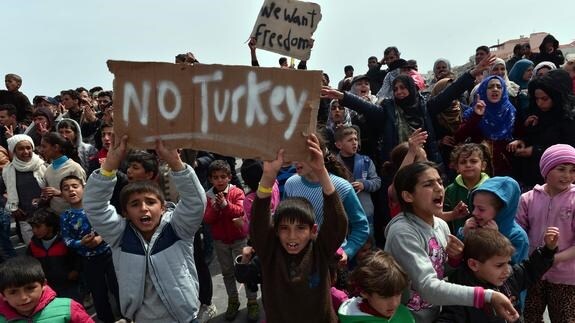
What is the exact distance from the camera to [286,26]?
407 cm

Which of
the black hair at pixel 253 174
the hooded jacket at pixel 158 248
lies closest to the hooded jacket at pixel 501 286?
the hooded jacket at pixel 158 248

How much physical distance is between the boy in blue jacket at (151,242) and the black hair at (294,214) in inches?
17.6

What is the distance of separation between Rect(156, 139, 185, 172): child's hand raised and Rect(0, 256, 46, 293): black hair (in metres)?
0.93

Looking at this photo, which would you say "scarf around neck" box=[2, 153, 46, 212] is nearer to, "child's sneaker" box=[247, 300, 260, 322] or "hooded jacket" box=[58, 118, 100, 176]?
"hooded jacket" box=[58, 118, 100, 176]

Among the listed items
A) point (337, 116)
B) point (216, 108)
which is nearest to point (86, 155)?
point (337, 116)

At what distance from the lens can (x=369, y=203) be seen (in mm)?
4301

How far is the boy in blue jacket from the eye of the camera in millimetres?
2459

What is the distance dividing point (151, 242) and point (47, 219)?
76.8 inches

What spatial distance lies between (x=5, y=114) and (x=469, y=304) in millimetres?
7009

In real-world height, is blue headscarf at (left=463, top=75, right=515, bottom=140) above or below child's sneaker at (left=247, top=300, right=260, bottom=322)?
above

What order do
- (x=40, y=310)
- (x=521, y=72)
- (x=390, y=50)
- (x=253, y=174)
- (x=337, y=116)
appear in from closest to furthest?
(x=40, y=310), (x=253, y=174), (x=337, y=116), (x=521, y=72), (x=390, y=50)

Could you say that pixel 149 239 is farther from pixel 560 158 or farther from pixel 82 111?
pixel 82 111

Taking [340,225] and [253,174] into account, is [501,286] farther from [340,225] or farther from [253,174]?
[253,174]

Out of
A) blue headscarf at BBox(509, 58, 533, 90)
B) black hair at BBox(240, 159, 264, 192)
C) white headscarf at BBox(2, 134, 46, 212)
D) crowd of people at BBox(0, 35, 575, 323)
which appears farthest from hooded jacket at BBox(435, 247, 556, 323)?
blue headscarf at BBox(509, 58, 533, 90)
